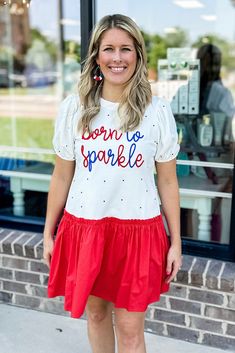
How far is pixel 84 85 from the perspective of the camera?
165 centimetres

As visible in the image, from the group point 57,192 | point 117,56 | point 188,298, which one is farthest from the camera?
point 188,298

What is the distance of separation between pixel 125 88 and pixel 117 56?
0.12 metres

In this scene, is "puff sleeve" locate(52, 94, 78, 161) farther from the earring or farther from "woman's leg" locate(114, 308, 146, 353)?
"woman's leg" locate(114, 308, 146, 353)

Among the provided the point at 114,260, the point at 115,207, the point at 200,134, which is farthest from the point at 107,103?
the point at 200,134

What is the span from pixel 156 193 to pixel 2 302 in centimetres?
153

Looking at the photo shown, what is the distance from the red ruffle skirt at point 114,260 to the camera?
5.24ft

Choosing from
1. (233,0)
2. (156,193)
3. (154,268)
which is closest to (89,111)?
(156,193)

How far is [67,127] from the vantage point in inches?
65.0

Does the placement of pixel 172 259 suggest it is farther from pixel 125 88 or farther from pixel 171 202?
pixel 125 88

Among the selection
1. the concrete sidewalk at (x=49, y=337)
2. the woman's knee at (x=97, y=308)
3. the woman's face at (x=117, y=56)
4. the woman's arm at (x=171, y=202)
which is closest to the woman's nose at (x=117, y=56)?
the woman's face at (x=117, y=56)

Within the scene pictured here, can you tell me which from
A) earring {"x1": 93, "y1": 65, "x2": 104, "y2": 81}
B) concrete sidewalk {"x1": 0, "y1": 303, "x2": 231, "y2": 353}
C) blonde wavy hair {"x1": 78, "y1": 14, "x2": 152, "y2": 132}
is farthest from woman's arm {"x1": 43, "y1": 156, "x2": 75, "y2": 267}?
concrete sidewalk {"x1": 0, "y1": 303, "x2": 231, "y2": 353}

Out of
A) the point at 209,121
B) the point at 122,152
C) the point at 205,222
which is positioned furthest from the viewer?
the point at 209,121

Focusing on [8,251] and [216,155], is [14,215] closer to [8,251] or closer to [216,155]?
[8,251]

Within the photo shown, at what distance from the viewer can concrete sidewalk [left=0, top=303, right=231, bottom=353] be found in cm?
229
